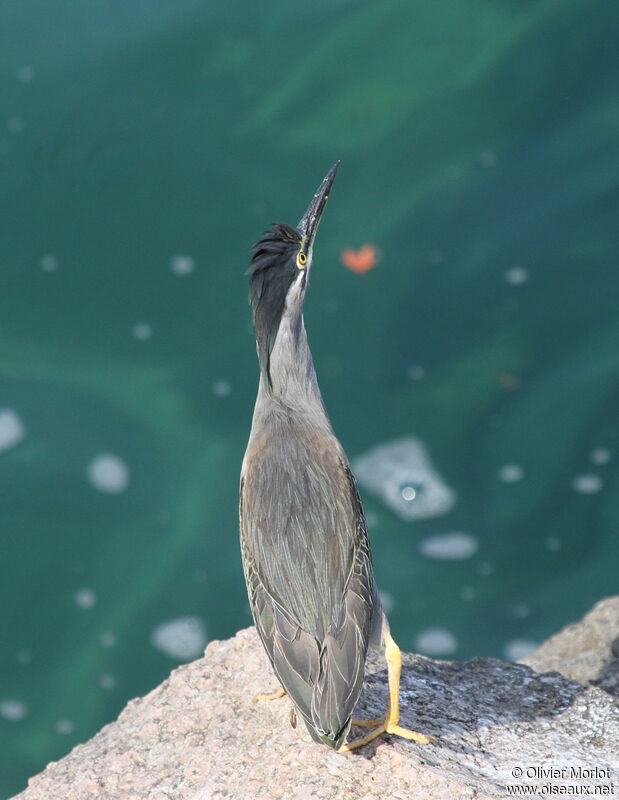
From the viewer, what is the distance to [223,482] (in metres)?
9.09

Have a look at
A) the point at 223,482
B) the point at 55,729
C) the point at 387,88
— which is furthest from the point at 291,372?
the point at 387,88

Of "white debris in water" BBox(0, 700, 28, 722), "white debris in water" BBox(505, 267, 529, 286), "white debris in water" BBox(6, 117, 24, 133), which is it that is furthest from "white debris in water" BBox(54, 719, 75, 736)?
"white debris in water" BBox(6, 117, 24, 133)

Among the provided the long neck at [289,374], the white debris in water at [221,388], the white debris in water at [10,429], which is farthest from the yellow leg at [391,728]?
the white debris in water at [10,429]

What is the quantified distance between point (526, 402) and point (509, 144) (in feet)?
8.45

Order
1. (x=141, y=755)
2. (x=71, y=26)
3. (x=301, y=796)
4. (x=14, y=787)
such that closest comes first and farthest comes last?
(x=301, y=796) < (x=141, y=755) < (x=14, y=787) < (x=71, y=26)

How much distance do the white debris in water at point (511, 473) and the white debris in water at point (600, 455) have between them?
617 mm

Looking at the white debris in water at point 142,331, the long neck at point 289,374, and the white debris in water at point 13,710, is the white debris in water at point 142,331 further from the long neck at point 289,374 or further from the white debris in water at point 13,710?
the long neck at point 289,374

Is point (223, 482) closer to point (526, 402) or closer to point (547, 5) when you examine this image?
point (526, 402)

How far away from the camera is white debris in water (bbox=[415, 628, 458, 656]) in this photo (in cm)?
827

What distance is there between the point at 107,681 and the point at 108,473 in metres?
1.71

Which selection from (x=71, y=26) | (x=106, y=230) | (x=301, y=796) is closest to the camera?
(x=301, y=796)

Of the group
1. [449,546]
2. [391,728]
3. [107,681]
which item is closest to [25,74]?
[107,681]

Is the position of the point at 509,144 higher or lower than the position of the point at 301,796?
higher

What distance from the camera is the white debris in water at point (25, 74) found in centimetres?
1025
